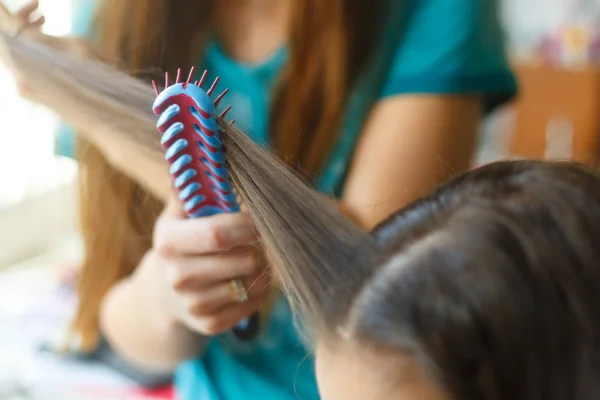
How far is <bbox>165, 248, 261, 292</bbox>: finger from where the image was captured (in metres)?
→ 0.42

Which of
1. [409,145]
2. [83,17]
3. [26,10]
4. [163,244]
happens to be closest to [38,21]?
[26,10]

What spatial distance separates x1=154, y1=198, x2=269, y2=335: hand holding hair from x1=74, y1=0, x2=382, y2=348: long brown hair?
14cm

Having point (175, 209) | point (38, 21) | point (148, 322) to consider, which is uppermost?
point (38, 21)

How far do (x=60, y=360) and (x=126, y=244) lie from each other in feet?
1.00

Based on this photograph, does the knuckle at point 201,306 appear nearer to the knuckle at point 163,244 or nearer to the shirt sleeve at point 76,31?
the knuckle at point 163,244

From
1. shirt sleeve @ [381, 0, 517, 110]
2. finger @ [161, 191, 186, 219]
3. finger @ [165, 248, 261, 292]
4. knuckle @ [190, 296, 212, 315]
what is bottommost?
knuckle @ [190, 296, 212, 315]

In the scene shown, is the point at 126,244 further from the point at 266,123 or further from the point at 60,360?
the point at 60,360

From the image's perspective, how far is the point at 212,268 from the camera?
1.38 ft

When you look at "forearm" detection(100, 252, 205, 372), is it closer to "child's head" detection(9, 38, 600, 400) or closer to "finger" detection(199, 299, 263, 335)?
"finger" detection(199, 299, 263, 335)

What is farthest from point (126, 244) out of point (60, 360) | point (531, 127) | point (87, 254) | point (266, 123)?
point (531, 127)

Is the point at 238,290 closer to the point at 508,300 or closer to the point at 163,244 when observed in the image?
the point at 163,244

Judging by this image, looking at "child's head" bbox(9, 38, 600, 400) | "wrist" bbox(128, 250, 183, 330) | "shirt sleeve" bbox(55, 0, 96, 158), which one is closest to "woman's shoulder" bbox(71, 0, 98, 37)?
"shirt sleeve" bbox(55, 0, 96, 158)

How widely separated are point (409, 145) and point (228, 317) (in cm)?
22

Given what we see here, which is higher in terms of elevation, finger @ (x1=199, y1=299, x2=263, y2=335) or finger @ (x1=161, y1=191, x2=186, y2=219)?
finger @ (x1=161, y1=191, x2=186, y2=219)
